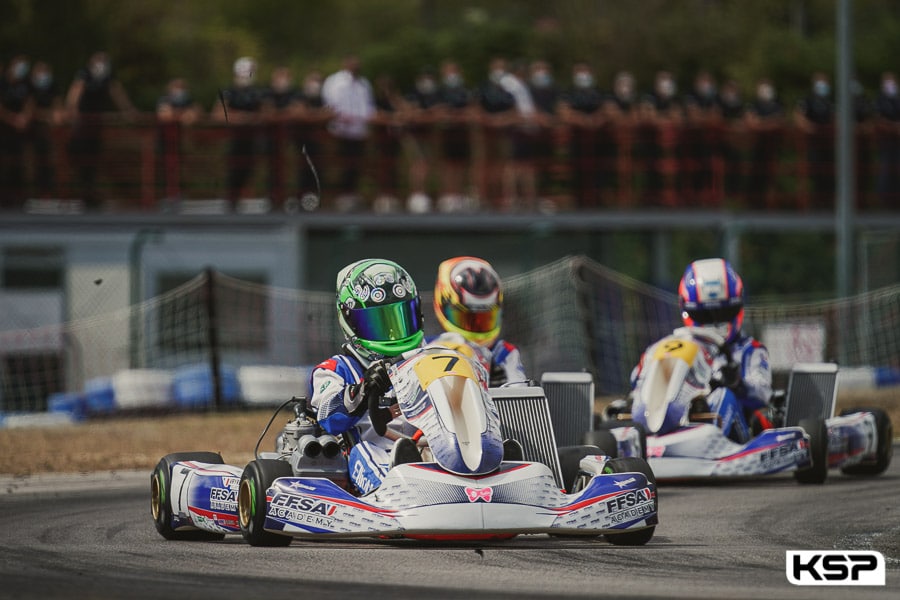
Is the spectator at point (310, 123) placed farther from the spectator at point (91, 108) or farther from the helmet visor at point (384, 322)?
the helmet visor at point (384, 322)

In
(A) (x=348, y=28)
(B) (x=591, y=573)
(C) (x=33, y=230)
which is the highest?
(A) (x=348, y=28)

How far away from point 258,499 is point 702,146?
16481 millimetres

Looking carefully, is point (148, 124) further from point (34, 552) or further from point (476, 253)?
point (34, 552)

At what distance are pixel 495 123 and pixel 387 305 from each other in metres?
14.1

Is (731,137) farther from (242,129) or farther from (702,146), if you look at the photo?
(242,129)

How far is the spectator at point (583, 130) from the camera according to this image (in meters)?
22.9

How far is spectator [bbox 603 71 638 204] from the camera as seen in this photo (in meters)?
23.0

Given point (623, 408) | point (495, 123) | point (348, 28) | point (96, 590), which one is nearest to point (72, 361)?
point (495, 123)

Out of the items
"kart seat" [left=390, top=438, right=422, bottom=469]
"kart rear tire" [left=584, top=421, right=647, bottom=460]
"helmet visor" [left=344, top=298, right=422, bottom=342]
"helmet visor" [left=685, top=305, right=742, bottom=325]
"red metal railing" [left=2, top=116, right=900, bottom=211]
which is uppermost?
"red metal railing" [left=2, top=116, right=900, bottom=211]

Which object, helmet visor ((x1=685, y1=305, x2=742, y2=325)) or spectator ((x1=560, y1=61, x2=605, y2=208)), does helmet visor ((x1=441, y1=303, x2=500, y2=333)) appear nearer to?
helmet visor ((x1=685, y1=305, x2=742, y2=325))

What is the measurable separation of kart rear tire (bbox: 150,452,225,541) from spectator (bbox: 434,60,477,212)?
1364cm

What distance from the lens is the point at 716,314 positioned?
1256 cm

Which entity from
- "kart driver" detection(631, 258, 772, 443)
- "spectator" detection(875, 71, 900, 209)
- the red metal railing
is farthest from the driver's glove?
"spectator" detection(875, 71, 900, 209)

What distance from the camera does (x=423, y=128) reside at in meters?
22.7
